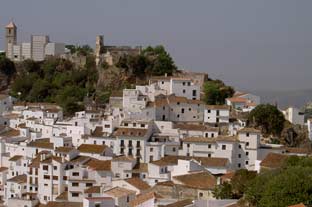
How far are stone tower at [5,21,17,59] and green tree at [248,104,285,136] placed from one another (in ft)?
127

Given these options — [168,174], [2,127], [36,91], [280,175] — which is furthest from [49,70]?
[280,175]

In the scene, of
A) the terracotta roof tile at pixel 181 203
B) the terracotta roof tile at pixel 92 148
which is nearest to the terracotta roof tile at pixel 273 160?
the terracotta roof tile at pixel 181 203

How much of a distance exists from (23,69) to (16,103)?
9.86m

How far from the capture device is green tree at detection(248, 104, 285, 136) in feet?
125

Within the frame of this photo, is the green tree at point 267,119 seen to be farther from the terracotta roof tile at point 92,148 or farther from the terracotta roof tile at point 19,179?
the terracotta roof tile at point 19,179

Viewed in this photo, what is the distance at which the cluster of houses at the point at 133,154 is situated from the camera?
31.0m

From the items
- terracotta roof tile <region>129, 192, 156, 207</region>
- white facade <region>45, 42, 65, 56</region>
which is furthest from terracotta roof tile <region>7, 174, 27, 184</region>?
white facade <region>45, 42, 65, 56</region>

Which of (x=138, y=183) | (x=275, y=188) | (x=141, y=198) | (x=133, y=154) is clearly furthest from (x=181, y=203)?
(x=133, y=154)

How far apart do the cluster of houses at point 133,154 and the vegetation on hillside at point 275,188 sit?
105 centimetres

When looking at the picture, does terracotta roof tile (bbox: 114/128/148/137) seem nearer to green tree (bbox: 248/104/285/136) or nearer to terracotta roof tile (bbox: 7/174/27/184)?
terracotta roof tile (bbox: 7/174/27/184)

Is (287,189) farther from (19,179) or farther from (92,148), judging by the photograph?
(19,179)

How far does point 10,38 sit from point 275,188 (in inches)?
2049

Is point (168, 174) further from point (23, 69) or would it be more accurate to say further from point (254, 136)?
point (23, 69)

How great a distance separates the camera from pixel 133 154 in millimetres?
35969
